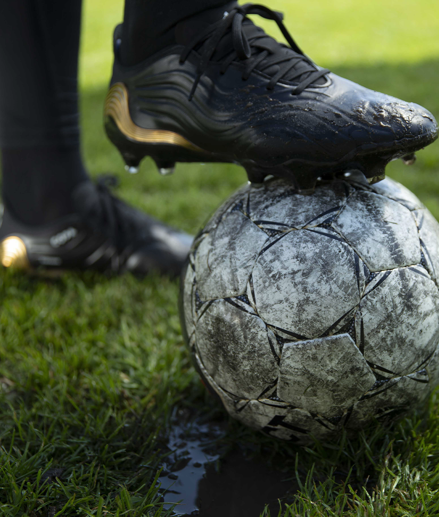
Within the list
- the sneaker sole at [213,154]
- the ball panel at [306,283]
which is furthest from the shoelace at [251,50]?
the ball panel at [306,283]

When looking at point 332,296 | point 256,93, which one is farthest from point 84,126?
point 332,296

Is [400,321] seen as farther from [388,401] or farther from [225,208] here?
[225,208]

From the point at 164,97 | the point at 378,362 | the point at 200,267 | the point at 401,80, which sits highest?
the point at 164,97

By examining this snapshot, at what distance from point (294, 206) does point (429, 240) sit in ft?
1.47

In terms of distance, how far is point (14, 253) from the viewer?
9.65 ft

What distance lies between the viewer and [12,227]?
9.69 feet

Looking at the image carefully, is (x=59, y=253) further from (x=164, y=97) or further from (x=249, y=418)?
(x=249, y=418)

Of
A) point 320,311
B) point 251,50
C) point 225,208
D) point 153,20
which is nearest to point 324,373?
point 320,311

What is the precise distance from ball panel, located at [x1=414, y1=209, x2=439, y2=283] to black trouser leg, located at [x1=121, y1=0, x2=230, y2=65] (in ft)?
3.61

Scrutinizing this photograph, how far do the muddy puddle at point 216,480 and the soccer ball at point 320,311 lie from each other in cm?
16

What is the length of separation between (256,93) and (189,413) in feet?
3.91

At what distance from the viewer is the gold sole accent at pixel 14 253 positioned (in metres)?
2.93

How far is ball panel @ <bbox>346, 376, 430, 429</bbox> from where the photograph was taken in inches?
62.2

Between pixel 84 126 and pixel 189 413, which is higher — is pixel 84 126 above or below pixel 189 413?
below
